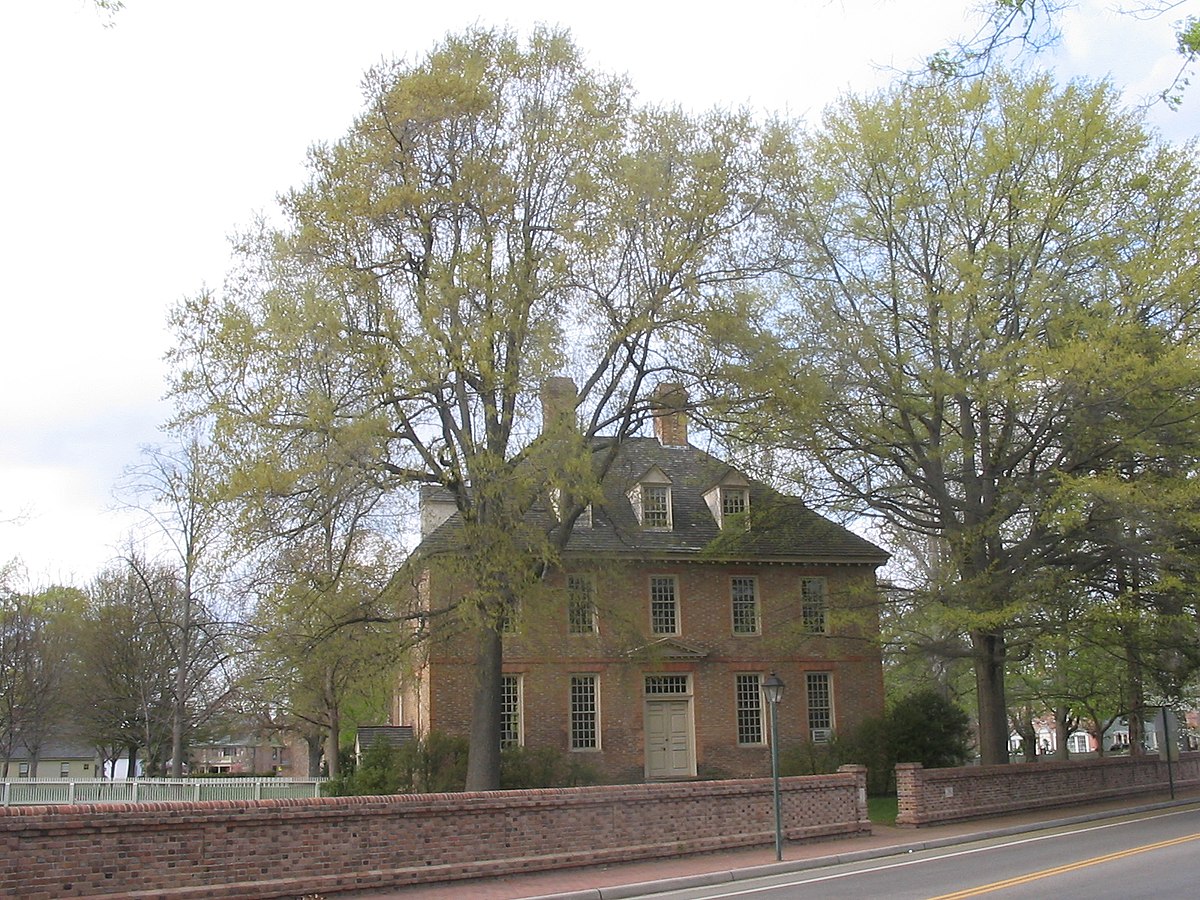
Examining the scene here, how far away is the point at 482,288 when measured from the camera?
67.7 ft

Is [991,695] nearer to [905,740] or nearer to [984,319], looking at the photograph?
[905,740]

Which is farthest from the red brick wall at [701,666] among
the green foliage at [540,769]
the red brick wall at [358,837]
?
the red brick wall at [358,837]

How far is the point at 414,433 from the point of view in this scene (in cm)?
2183

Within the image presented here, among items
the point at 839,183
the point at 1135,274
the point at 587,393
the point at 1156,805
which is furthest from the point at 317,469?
the point at 1156,805

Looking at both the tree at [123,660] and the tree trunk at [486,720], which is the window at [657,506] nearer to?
the tree trunk at [486,720]

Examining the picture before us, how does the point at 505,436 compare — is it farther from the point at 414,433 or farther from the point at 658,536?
the point at 658,536

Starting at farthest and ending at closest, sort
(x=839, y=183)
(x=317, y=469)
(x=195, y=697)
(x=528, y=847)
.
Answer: (x=195, y=697) → (x=839, y=183) → (x=317, y=469) → (x=528, y=847)

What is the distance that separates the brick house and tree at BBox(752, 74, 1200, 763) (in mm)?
3398

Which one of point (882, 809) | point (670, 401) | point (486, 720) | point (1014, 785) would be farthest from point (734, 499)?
point (486, 720)

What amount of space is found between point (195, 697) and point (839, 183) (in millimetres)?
33810

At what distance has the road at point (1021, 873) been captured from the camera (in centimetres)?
1280

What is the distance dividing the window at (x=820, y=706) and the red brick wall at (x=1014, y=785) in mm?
6291

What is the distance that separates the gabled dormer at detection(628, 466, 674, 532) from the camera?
32812mm

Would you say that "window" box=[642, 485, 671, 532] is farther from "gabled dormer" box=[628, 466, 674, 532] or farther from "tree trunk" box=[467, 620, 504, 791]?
"tree trunk" box=[467, 620, 504, 791]
